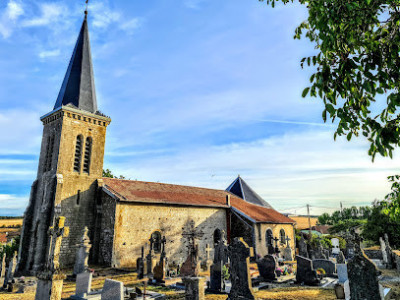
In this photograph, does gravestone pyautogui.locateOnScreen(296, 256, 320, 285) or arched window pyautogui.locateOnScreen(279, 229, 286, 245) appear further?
arched window pyautogui.locateOnScreen(279, 229, 286, 245)

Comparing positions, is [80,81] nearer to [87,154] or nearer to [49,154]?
[87,154]

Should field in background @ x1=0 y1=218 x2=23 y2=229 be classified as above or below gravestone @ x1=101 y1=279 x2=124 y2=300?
above

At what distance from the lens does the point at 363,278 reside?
5996 mm

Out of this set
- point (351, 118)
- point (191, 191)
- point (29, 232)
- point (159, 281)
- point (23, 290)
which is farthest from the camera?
point (191, 191)

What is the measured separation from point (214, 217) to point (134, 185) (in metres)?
7.20

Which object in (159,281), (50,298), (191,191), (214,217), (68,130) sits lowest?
(159,281)

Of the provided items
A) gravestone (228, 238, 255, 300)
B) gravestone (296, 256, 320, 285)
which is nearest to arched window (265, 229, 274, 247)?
gravestone (296, 256, 320, 285)

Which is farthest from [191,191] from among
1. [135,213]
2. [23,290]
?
[23,290]

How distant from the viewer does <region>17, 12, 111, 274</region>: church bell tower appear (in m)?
16.2

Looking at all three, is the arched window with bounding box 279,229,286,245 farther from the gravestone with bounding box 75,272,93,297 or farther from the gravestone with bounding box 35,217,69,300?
the gravestone with bounding box 35,217,69,300

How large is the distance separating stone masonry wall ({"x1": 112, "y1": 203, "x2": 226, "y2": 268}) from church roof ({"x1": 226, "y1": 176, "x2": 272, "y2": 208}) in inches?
304

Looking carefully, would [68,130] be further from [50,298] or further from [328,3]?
[328,3]

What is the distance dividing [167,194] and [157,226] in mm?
3125

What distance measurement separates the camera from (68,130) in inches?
700
